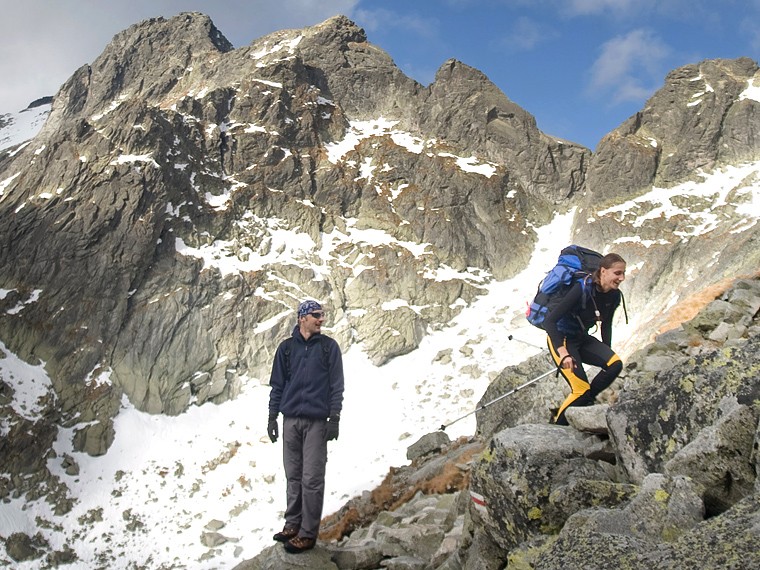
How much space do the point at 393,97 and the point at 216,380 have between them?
61.7 m

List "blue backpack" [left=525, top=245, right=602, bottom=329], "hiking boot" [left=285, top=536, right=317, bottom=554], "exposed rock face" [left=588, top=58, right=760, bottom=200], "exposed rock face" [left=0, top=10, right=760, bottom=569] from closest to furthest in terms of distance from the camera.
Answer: "blue backpack" [left=525, top=245, right=602, bottom=329]
"hiking boot" [left=285, top=536, right=317, bottom=554]
"exposed rock face" [left=0, top=10, right=760, bottom=569]
"exposed rock face" [left=588, top=58, right=760, bottom=200]

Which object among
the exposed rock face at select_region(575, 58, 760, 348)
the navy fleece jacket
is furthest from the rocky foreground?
the exposed rock face at select_region(575, 58, 760, 348)

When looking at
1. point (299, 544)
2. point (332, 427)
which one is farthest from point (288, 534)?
point (332, 427)

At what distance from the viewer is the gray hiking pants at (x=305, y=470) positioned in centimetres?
682

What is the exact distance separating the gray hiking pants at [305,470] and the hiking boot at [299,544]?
0.17 feet

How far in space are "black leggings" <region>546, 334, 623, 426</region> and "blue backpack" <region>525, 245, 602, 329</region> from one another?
0.54 meters

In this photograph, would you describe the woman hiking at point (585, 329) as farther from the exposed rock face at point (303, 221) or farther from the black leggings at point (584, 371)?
the exposed rock face at point (303, 221)

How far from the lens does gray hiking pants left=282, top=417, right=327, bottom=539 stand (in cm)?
682

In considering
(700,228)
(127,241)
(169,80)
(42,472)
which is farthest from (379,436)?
(169,80)

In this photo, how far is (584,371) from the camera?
6699mm

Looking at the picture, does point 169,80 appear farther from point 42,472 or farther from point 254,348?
point 42,472

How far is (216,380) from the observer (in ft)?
168

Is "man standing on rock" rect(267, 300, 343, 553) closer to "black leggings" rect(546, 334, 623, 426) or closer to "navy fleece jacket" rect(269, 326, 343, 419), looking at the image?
"navy fleece jacket" rect(269, 326, 343, 419)

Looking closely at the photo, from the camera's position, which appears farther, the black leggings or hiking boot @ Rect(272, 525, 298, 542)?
hiking boot @ Rect(272, 525, 298, 542)
